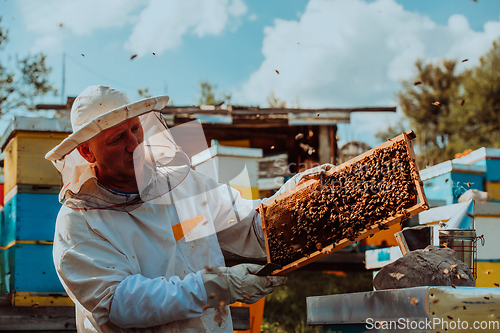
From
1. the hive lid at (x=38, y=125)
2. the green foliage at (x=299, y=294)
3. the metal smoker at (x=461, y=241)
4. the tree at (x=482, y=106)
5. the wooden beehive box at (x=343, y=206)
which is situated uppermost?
the tree at (x=482, y=106)

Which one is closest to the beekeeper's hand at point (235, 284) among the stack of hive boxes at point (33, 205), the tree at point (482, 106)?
the stack of hive boxes at point (33, 205)

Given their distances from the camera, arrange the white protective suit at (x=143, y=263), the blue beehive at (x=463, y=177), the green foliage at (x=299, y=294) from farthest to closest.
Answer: the green foliage at (x=299, y=294)
the blue beehive at (x=463, y=177)
the white protective suit at (x=143, y=263)

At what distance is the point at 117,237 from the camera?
7.34ft

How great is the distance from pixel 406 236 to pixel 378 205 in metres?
0.81

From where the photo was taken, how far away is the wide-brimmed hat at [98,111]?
2.14 m

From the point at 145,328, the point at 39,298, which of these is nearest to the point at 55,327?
the point at 39,298

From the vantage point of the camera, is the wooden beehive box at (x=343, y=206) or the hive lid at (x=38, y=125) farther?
the hive lid at (x=38, y=125)

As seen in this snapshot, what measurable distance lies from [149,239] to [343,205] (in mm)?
A: 1148

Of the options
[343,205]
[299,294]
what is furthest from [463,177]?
[299,294]

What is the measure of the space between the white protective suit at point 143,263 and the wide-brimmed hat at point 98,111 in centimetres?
37

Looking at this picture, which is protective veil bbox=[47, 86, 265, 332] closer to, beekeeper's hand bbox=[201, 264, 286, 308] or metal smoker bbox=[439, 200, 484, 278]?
beekeeper's hand bbox=[201, 264, 286, 308]

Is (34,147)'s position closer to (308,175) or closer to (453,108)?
(308,175)

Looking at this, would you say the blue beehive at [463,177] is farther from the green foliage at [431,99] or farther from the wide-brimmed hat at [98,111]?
the green foliage at [431,99]

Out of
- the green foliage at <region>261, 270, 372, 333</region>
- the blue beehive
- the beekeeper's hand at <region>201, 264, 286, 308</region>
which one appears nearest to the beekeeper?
the beekeeper's hand at <region>201, 264, 286, 308</region>
